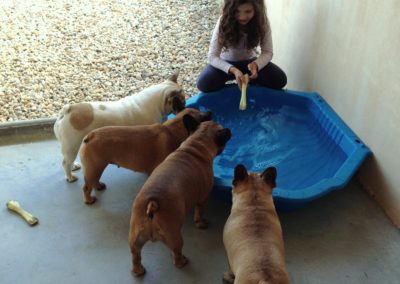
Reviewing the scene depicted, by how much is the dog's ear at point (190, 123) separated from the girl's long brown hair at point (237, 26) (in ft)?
4.47

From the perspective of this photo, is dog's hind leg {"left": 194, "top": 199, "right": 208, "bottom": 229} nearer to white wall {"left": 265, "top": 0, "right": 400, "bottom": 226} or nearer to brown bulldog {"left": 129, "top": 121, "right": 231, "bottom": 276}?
brown bulldog {"left": 129, "top": 121, "right": 231, "bottom": 276}

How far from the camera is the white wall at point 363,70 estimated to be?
9.92 feet

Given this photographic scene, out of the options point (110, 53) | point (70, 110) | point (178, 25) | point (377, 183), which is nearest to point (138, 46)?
point (110, 53)

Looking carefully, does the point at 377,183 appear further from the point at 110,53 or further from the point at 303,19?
the point at 110,53

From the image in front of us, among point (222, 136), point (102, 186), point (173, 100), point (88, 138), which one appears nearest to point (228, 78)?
point (173, 100)

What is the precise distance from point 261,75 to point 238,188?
1.88 m

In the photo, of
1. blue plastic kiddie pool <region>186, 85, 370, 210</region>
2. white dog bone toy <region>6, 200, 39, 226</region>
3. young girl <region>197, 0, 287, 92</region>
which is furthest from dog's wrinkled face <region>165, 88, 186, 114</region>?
white dog bone toy <region>6, 200, 39, 226</region>

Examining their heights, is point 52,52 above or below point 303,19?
below

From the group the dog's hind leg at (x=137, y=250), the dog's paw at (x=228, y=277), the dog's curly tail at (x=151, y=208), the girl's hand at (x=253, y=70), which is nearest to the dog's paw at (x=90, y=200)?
the dog's hind leg at (x=137, y=250)

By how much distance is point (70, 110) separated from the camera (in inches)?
124

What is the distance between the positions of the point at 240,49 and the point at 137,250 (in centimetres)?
240

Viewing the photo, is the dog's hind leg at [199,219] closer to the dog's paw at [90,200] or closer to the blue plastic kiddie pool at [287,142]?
the blue plastic kiddie pool at [287,142]

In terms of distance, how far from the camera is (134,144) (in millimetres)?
2967

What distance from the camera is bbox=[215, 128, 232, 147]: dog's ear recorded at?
283cm
